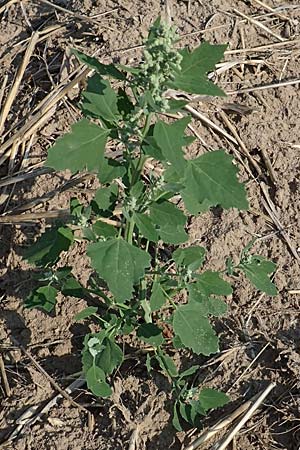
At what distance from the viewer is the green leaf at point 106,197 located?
2414 mm

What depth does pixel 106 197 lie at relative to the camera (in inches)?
95.4

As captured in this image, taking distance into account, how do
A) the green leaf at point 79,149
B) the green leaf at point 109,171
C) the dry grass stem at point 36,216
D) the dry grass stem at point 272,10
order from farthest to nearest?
the dry grass stem at point 272,10 < the dry grass stem at point 36,216 < the green leaf at point 109,171 < the green leaf at point 79,149

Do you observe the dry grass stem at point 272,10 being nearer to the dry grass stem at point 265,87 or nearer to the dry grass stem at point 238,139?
the dry grass stem at point 265,87

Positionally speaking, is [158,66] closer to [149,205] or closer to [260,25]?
[149,205]

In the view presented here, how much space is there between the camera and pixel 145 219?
231 centimetres

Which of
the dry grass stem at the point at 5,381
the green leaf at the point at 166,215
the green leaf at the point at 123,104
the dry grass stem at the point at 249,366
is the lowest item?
the dry grass stem at the point at 249,366

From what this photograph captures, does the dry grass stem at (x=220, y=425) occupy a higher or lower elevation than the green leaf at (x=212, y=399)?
lower

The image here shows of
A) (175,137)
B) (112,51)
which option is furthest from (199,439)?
(112,51)

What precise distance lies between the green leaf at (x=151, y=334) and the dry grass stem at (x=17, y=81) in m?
1.25

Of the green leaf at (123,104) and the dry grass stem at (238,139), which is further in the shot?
the dry grass stem at (238,139)

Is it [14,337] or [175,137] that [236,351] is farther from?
[175,137]

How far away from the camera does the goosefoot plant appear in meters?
2.10

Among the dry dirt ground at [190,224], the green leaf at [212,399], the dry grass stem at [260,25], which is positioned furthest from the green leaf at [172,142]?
the dry grass stem at [260,25]

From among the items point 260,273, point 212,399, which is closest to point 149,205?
point 260,273
